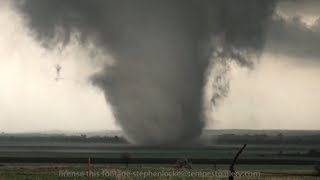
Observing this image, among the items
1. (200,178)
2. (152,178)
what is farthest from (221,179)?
(152,178)

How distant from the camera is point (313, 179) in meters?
46.7

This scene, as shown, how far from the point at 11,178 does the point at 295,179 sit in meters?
23.1

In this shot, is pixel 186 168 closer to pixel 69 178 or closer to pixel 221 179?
pixel 221 179

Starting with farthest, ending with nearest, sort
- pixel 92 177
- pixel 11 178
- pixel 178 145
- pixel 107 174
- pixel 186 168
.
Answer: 1. pixel 178 145
2. pixel 186 168
3. pixel 107 174
4. pixel 92 177
5. pixel 11 178

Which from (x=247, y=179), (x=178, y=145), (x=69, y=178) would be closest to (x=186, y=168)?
(x=247, y=179)

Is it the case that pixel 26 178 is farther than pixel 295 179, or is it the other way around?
pixel 295 179

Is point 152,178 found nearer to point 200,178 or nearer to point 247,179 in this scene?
point 200,178

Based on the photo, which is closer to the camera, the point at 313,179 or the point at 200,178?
the point at 200,178

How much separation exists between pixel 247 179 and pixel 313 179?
6.39 m

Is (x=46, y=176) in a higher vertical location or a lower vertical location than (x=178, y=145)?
lower

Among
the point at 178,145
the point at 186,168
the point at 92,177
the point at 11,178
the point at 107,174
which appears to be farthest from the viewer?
the point at 178,145

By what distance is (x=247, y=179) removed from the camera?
44.4 meters

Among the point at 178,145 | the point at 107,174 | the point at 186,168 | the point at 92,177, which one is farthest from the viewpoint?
the point at 178,145

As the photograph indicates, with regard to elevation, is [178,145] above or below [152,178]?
above
